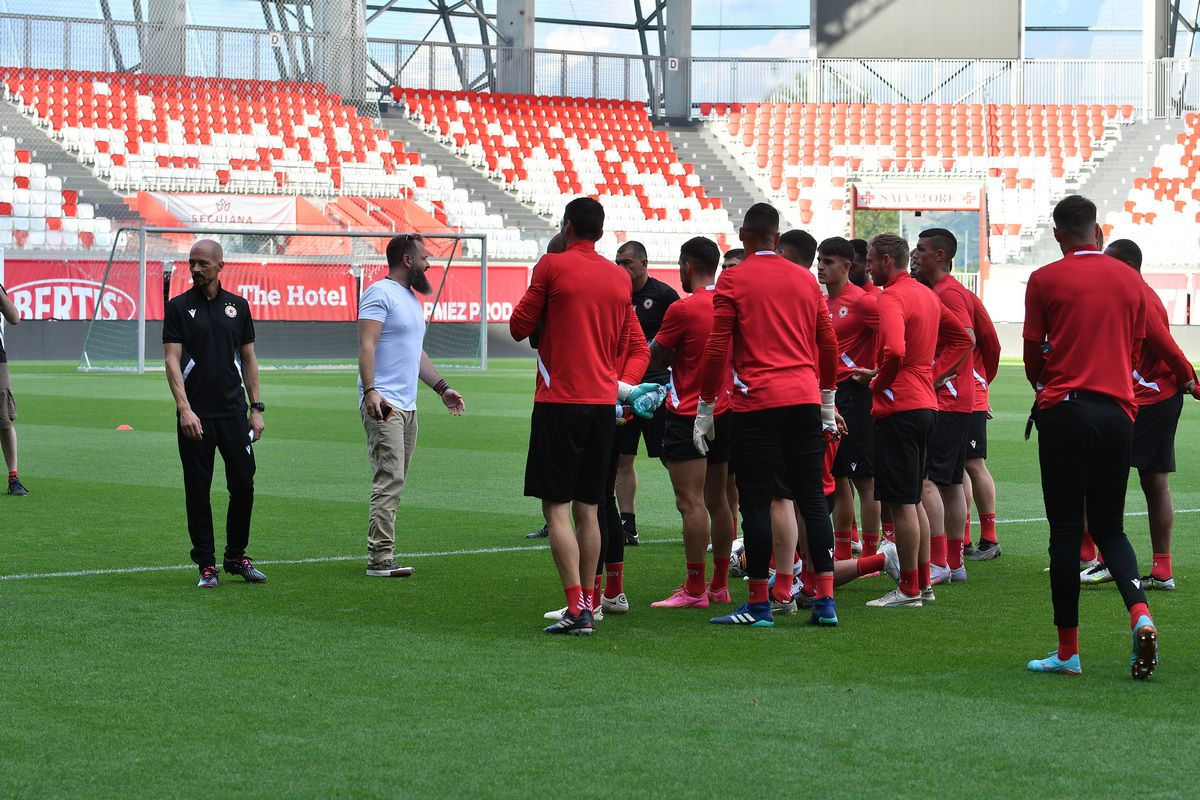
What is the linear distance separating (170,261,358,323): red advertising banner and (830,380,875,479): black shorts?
26454 mm

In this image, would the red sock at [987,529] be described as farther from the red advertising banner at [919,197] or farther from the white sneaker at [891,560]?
the red advertising banner at [919,197]

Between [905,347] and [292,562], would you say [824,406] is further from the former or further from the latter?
[292,562]

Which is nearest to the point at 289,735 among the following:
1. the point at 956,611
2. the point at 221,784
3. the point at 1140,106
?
the point at 221,784

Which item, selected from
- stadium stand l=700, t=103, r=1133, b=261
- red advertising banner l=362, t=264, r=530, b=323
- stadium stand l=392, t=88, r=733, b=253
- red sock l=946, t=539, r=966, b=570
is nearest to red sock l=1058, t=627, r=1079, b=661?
red sock l=946, t=539, r=966, b=570

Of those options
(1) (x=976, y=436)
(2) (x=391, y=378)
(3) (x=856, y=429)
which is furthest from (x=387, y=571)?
(1) (x=976, y=436)

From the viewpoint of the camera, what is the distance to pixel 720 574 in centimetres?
829

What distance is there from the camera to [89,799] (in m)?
4.58

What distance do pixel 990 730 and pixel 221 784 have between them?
2.51 m

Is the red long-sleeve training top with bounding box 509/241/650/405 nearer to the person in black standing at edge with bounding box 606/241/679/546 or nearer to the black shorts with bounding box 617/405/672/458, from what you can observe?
the person in black standing at edge with bounding box 606/241/679/546

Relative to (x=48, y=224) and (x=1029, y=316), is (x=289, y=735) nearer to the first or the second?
Answer: (x=1029, y=316)

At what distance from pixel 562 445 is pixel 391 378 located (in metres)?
2.17

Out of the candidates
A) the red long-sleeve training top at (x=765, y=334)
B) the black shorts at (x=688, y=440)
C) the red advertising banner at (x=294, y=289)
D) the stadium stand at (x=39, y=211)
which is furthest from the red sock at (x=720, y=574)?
the stadium stand at (x=39, y=211)

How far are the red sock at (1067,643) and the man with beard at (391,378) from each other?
367 centimetres

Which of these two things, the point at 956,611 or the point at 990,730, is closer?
the point at 990,730
